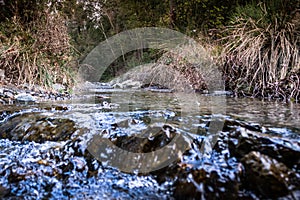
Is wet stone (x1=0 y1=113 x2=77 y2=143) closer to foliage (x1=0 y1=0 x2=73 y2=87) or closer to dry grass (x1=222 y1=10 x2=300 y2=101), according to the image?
foliage (x1=0 y1=0 x2=73 y2=87)

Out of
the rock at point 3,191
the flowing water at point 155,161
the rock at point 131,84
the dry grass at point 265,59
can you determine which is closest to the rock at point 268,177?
the flowing water at point 155,161

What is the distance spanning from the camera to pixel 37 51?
3688 mm

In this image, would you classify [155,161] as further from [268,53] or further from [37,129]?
[268,53]

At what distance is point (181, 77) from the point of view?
4.80 meters

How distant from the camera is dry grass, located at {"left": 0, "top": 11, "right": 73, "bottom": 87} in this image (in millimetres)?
3430

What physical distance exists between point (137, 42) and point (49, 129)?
10606 millimetres

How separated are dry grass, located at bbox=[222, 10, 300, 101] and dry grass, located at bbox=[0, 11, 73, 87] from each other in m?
2.80

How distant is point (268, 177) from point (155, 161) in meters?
0.48

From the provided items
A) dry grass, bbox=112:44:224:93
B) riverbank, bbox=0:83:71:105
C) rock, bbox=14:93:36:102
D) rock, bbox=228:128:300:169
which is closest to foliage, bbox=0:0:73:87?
riverbank, bbox=0:83:71:105

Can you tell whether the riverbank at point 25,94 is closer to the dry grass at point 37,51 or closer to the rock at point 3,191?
the dry grass at point 37,51

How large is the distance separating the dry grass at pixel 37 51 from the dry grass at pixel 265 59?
9.19 feet

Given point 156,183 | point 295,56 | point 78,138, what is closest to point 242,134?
point 156,183

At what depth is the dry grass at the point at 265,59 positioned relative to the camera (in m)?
2.94

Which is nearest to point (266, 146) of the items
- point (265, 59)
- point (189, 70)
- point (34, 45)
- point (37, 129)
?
point (37, 129)
